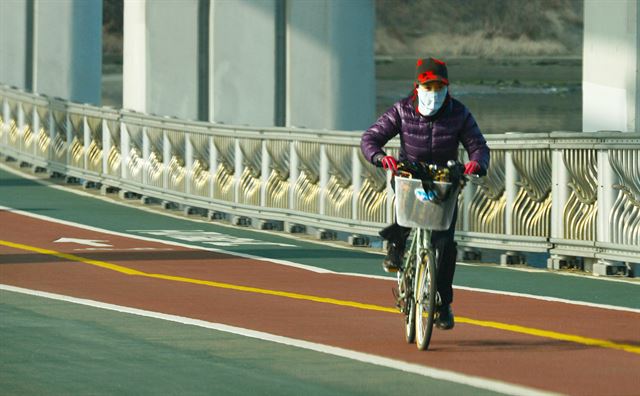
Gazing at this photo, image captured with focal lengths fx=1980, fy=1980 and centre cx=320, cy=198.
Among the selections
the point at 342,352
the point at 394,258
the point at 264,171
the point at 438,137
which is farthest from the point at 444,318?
the point at 264,171

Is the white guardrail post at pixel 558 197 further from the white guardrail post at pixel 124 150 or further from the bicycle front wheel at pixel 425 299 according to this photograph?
the white guardrail post at pixel 124 150

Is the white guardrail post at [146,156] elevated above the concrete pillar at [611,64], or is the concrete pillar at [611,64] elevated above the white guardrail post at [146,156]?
the concrete pillar at [611,64]

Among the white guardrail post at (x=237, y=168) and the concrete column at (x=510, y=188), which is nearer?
the concrete column at (x=510, y=188)

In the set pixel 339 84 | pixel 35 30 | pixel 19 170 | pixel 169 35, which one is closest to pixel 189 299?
pixel 339 84

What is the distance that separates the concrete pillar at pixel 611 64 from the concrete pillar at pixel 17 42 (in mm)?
23566

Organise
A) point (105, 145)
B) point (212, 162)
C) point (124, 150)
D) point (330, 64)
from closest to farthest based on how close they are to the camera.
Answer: point (212, 162), point (330, 64), point (124, 150), point (105, 145)

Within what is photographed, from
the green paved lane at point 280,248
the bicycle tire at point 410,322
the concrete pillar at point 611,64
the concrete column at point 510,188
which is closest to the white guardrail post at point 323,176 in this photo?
the green paved lane at point 280,248

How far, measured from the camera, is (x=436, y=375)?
37.8 ft

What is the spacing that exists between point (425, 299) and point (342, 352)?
624 mm

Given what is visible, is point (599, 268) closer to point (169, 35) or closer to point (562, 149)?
point (562, 149)

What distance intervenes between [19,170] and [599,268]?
1855 cm

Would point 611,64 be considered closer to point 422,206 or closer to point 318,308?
point 318,308

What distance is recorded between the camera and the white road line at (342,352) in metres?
11.1

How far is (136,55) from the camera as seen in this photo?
1320 inches
